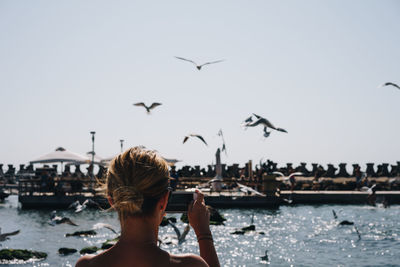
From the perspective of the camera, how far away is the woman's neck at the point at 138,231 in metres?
1.58

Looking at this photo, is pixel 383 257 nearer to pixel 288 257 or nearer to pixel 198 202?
pixel 288 257

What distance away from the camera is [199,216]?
180cm

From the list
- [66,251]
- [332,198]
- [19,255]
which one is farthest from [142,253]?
[332,198]

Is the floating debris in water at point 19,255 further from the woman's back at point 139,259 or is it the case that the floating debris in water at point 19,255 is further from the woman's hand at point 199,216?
the woman's back at point 139,259

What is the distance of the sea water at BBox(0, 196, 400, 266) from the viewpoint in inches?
599

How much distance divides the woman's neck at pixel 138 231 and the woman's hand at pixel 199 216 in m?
0.23

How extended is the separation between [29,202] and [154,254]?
28036mm

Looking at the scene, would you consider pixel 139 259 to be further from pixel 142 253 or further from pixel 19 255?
pixel 19 255

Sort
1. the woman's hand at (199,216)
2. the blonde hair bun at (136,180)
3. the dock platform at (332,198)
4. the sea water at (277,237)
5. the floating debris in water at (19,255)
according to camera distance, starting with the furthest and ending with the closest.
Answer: the dock platform at (332,198)
the sea water at (277,237)
the floating debris in water at (19,255)
the woman's hand at (199,216)
the blonde hair bun at (136,180)

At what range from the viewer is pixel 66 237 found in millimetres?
19156

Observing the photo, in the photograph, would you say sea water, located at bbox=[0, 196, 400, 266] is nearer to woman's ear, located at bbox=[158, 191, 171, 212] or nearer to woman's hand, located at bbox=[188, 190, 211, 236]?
woman's hand, located at bbox=[188, 190, 211, 236]

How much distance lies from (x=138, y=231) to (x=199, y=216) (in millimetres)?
305

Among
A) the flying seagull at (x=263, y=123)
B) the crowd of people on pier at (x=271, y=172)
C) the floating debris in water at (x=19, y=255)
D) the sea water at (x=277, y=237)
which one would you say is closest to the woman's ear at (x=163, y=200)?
the flying seagull at (x=263, y=123)

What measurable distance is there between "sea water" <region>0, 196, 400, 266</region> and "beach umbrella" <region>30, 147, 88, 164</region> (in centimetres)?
477
